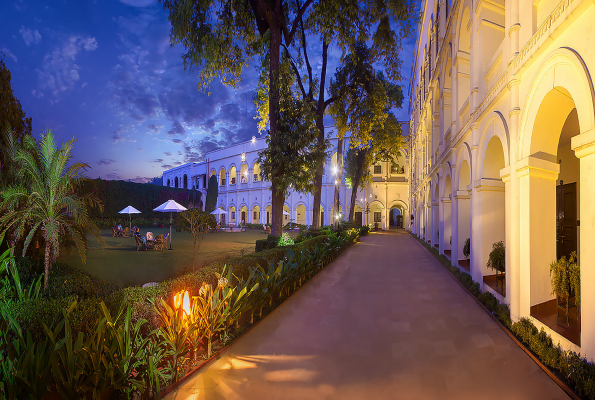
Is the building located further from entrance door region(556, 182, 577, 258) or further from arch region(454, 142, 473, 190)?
entrance door region(556, 182, 577, 258)

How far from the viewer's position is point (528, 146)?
412cm

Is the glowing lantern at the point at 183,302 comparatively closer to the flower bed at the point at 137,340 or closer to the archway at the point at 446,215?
the flower bed at the point at 137,340

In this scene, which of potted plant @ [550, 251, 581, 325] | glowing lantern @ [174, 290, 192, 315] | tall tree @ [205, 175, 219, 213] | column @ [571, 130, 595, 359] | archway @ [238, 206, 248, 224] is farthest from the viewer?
archway @ [238, 206, 248, 224]

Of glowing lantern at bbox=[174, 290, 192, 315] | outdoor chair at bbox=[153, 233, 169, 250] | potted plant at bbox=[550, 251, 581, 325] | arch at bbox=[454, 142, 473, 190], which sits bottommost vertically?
outdoor chair at bbox=[153, 233, 169, 250]

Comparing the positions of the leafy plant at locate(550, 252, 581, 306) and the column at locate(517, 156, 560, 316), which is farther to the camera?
the column at locate(517, 156, 560, 316)

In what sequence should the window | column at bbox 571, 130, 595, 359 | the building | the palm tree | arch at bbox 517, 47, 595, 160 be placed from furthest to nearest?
the window
the building
the palm tree
arch at bbox 517, 47, 595, 160
column at bbox 571, 130, 595, 359

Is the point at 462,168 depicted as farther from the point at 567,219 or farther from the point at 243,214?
the point at 243,214

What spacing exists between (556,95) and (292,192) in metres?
28.6

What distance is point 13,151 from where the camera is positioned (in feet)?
16.9

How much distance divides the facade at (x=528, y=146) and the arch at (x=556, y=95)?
14 mm

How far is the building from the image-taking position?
32.6m

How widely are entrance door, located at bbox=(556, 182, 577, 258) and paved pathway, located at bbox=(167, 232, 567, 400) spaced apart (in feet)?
9.13

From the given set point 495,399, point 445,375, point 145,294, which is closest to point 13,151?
point 145,294

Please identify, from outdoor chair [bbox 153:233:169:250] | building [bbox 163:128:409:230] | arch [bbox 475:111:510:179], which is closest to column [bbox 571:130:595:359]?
arch [bbox 475:111:510:179]
